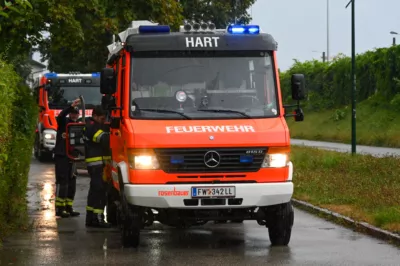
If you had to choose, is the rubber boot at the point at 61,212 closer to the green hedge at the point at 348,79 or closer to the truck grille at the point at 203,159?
the truck grille at the point at 203,159

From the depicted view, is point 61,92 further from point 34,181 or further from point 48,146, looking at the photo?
point 34,181

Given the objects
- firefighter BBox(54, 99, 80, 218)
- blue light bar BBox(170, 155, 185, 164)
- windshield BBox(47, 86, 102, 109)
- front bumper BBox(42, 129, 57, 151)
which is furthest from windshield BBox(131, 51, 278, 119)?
front bumper BBox(42, 129, 57, 151)

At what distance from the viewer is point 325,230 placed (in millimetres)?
14289

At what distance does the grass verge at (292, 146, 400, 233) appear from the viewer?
48.8 ft

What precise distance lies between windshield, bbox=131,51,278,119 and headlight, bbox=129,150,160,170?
0.63 m

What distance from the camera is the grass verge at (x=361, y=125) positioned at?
46156 millimetres

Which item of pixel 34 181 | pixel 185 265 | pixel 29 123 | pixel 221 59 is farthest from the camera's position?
pixel 34 181

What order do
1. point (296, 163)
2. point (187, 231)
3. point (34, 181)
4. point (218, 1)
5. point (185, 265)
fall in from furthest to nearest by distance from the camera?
point (218, 1) → point (296, 163) → point (34, 181) → point (187, 231) → point (185, 265)

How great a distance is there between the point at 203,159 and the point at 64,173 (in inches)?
197

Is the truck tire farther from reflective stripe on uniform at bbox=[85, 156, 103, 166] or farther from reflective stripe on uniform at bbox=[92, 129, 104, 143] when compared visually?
reflective stripe on uniform at bbox=[85, 156, 103, 166]

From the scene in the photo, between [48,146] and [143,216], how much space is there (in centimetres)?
1962

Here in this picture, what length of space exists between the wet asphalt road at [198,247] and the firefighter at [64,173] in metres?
0.66

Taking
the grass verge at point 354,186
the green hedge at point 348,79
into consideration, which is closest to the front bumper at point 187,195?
the grass verge at point 354,186

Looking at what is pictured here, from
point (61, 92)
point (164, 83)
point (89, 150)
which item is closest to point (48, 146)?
point (61, 92)
